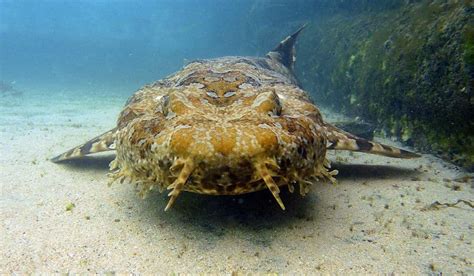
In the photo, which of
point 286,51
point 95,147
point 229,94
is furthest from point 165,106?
point 286,51

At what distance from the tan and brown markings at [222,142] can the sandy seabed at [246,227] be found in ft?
1.55

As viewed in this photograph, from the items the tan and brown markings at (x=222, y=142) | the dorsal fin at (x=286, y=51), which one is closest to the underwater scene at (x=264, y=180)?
the tan and brown markings at (x=222, y=142)

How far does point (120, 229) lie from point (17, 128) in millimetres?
7613

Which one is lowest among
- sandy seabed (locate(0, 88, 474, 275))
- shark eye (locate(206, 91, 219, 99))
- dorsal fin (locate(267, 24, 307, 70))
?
sandy seabed (locate(0, 88, 474, 275))

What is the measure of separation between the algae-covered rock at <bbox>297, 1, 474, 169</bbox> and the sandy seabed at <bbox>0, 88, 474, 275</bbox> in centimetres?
76

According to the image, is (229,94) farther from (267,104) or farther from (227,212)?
(227,212)

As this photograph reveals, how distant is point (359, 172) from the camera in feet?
16.7

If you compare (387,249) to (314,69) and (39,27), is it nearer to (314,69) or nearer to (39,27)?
(314,69)

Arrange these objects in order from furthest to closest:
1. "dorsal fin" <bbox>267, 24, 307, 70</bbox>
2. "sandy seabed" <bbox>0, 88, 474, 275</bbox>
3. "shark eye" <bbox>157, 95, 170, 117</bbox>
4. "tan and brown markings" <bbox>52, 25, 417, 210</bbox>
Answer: "dorsal fin" <bbox>267, 24, 307, 70</bbox> → "shark eye" <bbox>157, 95, 170, 117</bbox> → "sandy seabed" <bbox>0, 88, 474, 275</bbox> → "tan and brown markings" <bbox>52, 25, 417, 210</bbox>

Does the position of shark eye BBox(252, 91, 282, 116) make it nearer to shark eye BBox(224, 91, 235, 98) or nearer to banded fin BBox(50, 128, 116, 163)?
shark eye BBox(224, 91, 235, 98)

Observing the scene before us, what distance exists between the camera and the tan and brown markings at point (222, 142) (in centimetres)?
271

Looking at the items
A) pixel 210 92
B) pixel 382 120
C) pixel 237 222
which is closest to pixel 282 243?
pixel 237 222

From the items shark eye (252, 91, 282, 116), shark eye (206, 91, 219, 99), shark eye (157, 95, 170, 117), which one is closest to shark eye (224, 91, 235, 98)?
shark eye (206, 91, 219, 99)

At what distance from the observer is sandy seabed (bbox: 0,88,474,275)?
289 cm
